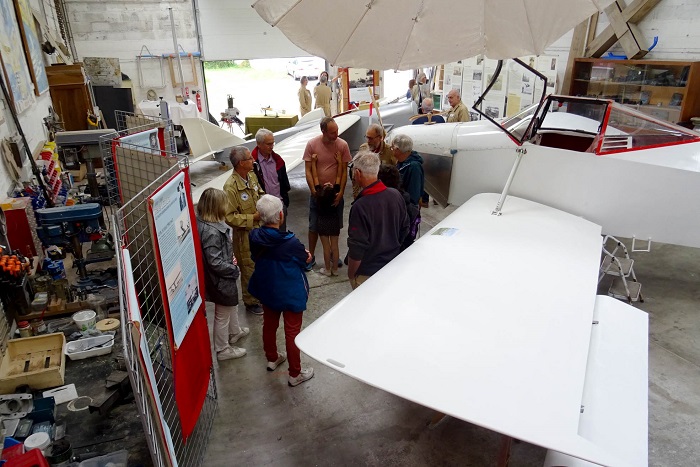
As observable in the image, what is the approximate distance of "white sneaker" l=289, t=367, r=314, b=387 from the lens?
11.1ft

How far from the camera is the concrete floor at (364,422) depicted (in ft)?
9.24

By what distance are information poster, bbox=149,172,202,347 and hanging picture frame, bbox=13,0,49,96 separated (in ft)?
17.5

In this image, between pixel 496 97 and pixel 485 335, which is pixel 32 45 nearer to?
pixel 485 335

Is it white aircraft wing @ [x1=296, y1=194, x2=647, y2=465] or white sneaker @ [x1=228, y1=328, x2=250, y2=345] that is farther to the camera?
white sneaker @ [x1=228, y1=328, x2=250, y2=345]

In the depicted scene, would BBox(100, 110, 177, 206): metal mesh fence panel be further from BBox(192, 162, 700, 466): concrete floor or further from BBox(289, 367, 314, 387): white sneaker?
BBox(289, 367, 314, 387): white sneaker

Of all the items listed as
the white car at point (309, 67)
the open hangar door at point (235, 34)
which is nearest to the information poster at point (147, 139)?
the open hangar door at point (235, 34)

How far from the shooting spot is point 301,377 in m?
3.42

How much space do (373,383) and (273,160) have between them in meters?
3.08

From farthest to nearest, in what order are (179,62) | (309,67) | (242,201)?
(309,67) → (179,62) → (242,201)

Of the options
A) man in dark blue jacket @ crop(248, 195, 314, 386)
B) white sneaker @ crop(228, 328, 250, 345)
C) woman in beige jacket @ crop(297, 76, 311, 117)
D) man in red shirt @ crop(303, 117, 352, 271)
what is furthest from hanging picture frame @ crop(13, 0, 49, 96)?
woman in beige jacket @ crop(297, 76, 311, 117)

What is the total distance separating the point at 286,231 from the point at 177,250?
4.09ft

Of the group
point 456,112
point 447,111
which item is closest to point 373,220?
point 456,112

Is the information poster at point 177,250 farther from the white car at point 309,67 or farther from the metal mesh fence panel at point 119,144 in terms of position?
the white car at point 309,67

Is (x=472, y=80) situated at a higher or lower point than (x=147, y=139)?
higher
